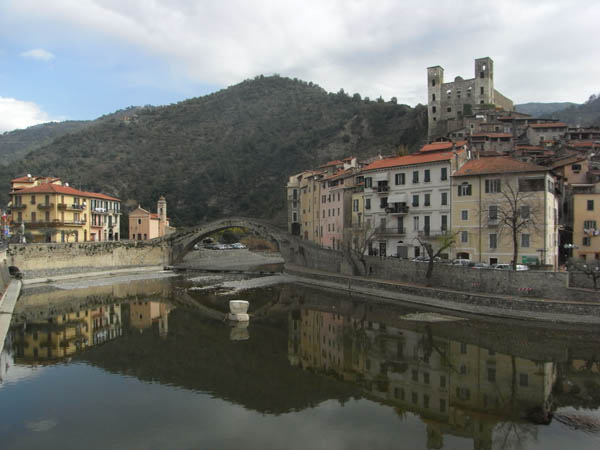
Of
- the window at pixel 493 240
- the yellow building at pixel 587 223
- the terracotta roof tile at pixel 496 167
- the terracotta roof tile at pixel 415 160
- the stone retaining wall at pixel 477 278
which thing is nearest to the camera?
the stone retaining wall at pixel 477 278

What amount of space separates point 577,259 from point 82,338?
42913mm

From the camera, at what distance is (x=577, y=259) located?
43969mm

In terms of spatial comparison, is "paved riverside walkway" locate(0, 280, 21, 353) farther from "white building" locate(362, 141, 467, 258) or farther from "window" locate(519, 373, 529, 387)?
"white building" locate(362, 141, 467, 258)

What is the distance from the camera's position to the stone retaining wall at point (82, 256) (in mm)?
55156

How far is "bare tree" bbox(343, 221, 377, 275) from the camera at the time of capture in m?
48.8

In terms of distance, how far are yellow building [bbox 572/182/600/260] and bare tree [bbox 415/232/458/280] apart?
41.6 feet

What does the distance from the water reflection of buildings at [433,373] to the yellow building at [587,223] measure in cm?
2329

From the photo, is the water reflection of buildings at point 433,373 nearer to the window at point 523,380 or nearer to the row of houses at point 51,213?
the window at point 523,380

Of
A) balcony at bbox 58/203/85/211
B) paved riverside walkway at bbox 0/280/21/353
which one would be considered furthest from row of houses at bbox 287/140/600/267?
balcony at bbox 58/203/85/211

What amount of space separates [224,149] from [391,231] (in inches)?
4267

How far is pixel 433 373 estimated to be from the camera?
24.2 m

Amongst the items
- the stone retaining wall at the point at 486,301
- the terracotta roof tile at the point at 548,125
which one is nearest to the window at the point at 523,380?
the stone retaining wall at the point at 486,301

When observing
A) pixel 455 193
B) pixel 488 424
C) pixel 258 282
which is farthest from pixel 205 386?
pixel 258 282

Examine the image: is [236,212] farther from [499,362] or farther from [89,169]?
[499,362]
